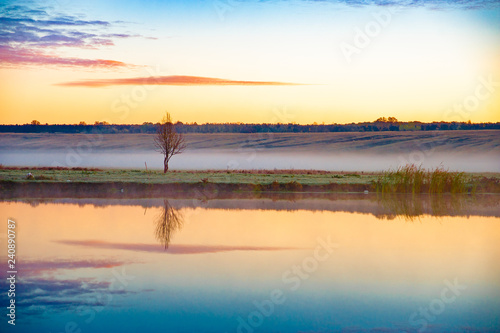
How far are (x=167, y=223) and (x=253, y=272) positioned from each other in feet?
16.9

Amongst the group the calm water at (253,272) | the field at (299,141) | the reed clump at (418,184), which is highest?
the field at (299,141)

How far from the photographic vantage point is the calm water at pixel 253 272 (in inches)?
261

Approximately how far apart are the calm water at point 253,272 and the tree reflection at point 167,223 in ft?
0.08

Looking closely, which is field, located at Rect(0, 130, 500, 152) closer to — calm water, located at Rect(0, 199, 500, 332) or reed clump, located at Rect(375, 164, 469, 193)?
reed clump, located at Rect(375, 164, 469, 193)

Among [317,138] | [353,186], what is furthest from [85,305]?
[317,138]

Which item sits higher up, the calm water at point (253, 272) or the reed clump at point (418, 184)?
the reed clump at point (418, 184)

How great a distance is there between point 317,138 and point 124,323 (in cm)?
6126

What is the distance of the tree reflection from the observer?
11573 mm

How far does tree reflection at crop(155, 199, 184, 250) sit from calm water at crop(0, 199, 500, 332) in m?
0.02

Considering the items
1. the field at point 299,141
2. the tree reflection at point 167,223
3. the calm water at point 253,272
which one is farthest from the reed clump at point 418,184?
the field at point 299,141

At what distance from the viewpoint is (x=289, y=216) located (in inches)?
583

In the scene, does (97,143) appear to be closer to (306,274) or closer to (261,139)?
(261,139)

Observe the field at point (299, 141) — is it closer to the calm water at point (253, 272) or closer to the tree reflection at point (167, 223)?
the tree reflection at point (167, 223)

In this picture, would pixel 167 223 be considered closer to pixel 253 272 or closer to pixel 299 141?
Result: pixel 253 272
